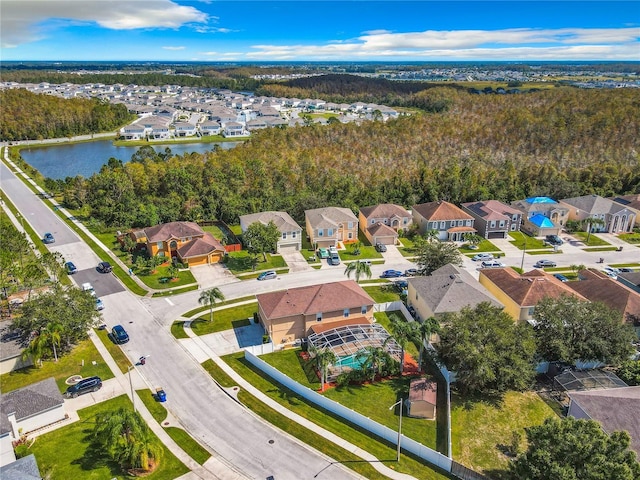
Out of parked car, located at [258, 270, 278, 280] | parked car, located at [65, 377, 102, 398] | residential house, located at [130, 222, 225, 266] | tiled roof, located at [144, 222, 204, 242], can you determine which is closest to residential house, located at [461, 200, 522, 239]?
parked car, located at [258, 270, 278, 280]

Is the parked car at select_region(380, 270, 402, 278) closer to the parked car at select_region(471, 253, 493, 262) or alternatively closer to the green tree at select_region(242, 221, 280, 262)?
the parked car at select_region(471, 253, 493, 262)

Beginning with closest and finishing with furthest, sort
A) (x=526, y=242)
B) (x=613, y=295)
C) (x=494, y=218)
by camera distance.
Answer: (x=613, y=295), (x=526, y=242), (x=494, y=218)

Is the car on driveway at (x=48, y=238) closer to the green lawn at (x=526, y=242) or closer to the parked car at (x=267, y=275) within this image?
the parked car at (x=267, y=275)

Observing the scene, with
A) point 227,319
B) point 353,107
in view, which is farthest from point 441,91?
point 227,319

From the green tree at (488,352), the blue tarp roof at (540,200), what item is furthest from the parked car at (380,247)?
the blue tarp roof at (540,200)

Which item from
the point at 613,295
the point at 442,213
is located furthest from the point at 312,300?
the point at 442,213

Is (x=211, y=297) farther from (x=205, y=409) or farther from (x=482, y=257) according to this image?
(x=482, y=257)
